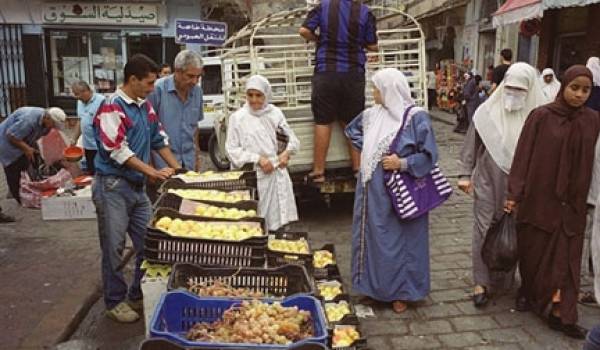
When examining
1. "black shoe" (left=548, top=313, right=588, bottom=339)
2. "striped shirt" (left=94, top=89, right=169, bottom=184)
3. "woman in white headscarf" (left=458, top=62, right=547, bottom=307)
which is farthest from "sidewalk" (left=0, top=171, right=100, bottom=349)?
"black shoe" (left=548, top=313, right=588, bottom=339)

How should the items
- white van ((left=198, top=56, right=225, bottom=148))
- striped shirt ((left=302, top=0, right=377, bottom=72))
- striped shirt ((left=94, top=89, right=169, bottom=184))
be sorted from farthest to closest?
white van ((left=198, top=56, right=225, bottom=148)) < striped shirt ((left=302, top=0, right=377, bottom=72)) < striped shirt ((left=94, top=89, right=169, bottom=184))

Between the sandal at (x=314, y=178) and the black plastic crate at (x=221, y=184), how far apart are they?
82.8 inches

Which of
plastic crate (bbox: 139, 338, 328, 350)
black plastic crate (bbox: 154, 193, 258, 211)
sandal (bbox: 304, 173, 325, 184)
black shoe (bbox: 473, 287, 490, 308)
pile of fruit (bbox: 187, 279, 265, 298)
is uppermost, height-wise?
black plastic crate (bbox: 154, 193, 258, 211)

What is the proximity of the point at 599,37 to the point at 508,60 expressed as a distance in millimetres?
1671

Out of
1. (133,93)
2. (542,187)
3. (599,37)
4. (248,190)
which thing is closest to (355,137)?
(248,190)

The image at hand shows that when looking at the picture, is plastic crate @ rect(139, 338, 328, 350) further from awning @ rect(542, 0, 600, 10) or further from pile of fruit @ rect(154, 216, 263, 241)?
awning @ rect(542, 0, 600, 10)

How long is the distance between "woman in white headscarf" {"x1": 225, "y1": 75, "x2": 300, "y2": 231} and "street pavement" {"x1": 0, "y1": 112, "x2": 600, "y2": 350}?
3.19ft

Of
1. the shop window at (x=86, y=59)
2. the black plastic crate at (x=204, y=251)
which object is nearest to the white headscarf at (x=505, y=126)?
the black plastic crate at (x=204, y=251)

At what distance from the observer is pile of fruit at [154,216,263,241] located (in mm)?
3182

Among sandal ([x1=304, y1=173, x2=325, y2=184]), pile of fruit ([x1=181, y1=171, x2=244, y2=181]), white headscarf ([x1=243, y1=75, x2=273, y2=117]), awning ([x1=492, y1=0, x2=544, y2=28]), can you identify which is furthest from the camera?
awning ([x1=492, y1=0, x2=544, y2=28])

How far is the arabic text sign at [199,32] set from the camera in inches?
402

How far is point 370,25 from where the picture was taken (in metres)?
6.03

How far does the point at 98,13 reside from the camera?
16516 millimetres

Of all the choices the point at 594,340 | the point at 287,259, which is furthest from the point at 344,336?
the point at 594,340
